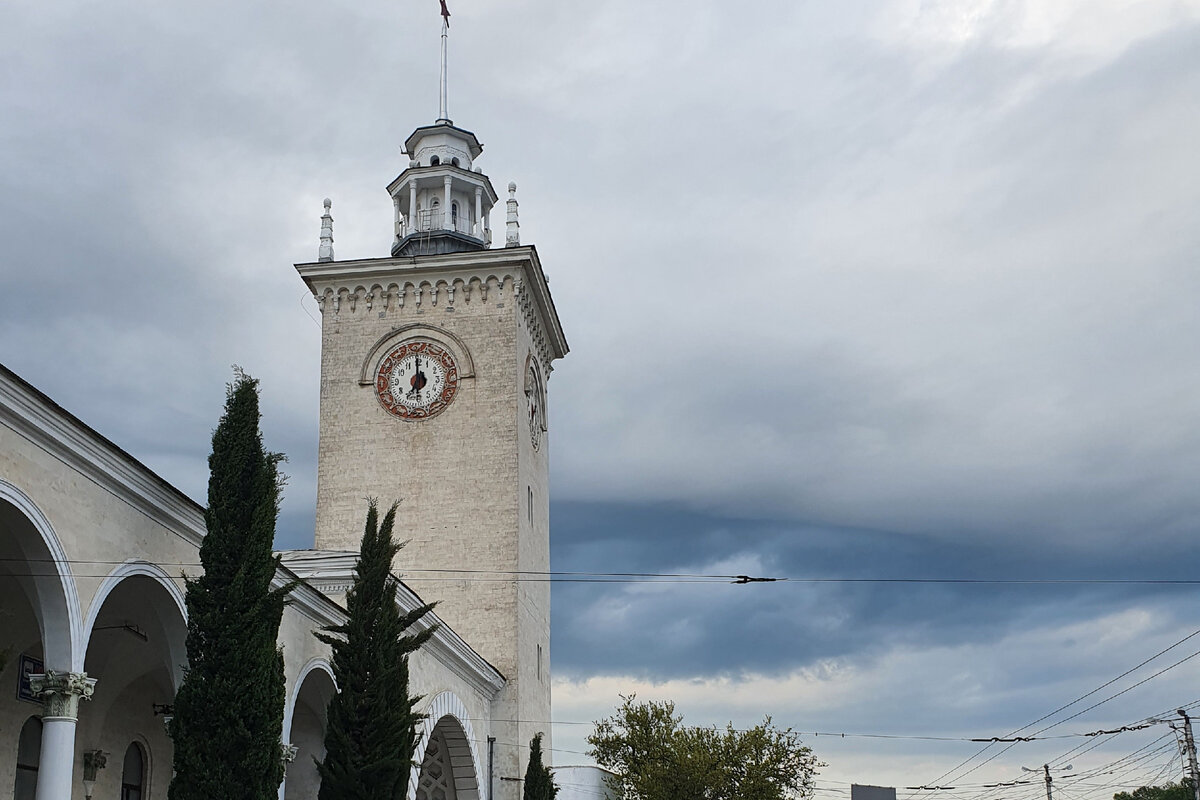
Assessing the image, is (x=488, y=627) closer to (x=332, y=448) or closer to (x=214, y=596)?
(x=332, y=448)

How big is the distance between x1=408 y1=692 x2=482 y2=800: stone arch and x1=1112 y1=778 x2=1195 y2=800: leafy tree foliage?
4610 cm

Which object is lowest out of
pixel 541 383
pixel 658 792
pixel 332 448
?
pixel 658 792

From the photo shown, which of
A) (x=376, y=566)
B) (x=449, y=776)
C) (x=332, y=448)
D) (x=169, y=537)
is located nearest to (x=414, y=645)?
(x=376, y=566)

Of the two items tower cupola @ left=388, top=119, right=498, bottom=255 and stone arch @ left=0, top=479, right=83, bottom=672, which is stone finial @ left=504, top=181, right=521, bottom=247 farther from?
stone arch @ left=0, top=479, right=83, bottom=672

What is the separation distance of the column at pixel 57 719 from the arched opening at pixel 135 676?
1896 mm

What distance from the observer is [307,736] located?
977 inches

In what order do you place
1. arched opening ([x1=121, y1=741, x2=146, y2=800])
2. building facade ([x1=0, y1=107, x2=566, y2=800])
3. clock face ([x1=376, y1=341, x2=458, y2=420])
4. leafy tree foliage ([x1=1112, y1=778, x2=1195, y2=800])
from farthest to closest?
leafy tree foliage ([x1=1112, y1=778, x2=1195, y2=800]), clock face ([x1=376, y1=341, x2=458, y2=420]), arched opening ([x1=121, y1=741, x2=146, y2=800]), building facade ([x1=0, y1=107, x2=566, y2=800])

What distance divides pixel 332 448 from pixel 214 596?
20191mm

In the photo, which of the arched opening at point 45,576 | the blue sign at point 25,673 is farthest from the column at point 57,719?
the blue sign at point 25,673

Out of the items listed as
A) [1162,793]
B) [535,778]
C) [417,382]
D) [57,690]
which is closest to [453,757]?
[535,778]

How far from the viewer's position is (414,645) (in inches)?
759

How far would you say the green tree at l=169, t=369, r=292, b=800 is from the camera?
1464cm

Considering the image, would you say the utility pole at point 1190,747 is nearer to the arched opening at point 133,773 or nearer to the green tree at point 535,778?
the green tree at point 535,778

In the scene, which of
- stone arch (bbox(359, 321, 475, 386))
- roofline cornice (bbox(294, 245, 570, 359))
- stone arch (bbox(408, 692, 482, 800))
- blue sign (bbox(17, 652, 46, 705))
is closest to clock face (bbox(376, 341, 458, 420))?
stone arch (bbox(359, 321, 475, 386))
